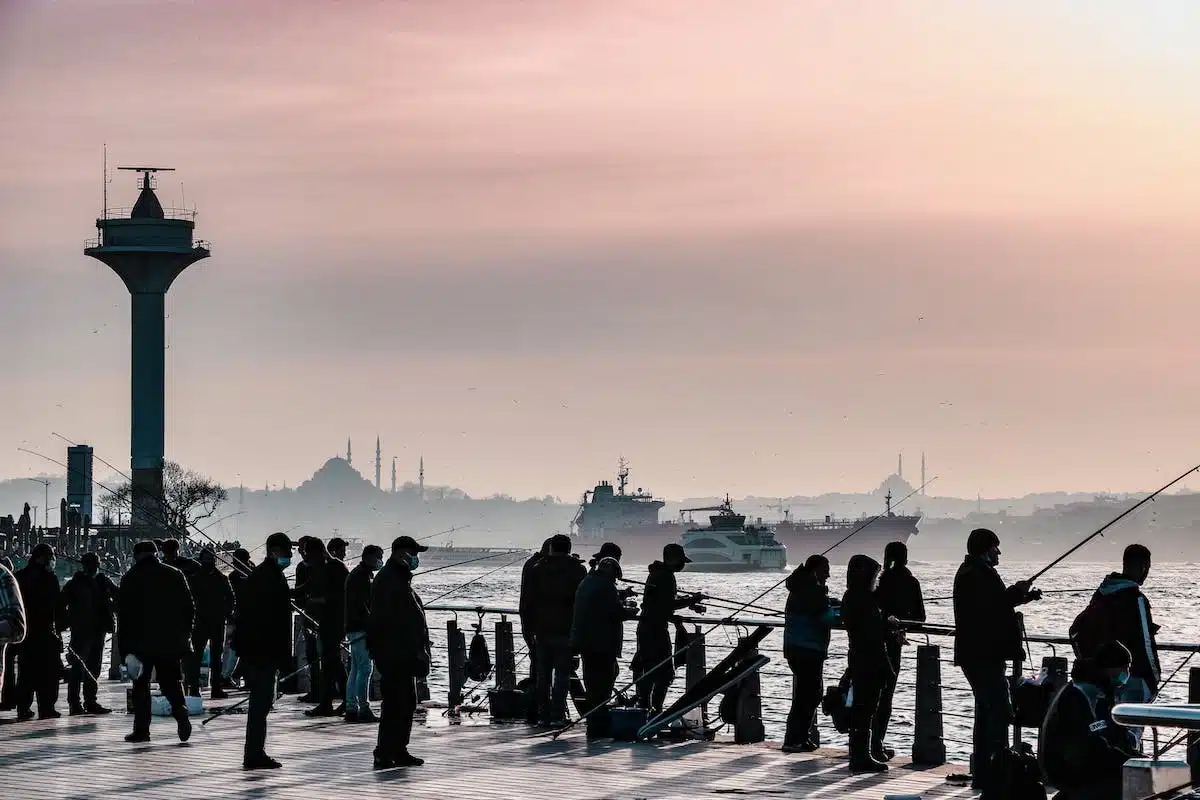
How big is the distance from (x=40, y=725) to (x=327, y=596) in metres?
2.40

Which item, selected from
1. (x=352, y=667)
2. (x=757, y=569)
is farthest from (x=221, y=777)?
(x=757, y=569)

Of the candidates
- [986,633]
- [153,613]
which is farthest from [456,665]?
[986,633]

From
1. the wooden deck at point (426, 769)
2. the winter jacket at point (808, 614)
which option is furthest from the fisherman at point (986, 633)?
the winter jacket at point (808, 614)

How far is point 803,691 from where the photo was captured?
12.9 meters

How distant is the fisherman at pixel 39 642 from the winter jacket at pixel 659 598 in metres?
4.57

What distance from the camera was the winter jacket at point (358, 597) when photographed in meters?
14.3

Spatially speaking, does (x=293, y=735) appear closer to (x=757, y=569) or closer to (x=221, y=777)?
(x=221, y=777)

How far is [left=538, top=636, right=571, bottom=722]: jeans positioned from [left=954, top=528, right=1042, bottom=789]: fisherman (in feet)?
13.8

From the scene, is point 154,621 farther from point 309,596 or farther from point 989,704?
point 989,704

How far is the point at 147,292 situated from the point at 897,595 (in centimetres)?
9396

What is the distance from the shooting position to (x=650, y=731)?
13.5 m

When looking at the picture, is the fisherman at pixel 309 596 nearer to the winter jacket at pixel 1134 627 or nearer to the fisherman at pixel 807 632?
the fisherman at pixel 807 632

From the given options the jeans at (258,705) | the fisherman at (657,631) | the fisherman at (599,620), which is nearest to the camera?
the jeans at (258,705)

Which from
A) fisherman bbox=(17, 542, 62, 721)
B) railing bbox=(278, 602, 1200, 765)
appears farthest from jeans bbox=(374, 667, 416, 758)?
fisherman bbox=(17, 542, 62, 721)
